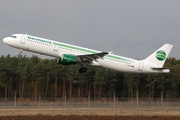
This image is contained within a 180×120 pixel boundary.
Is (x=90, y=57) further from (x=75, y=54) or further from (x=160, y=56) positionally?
(x=160, y=56)

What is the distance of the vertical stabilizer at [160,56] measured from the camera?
2300 inches

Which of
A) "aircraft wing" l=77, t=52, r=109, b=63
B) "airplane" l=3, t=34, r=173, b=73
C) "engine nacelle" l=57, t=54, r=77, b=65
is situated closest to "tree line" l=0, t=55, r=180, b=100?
"airplane" l=3, t=34, r=173, b=73

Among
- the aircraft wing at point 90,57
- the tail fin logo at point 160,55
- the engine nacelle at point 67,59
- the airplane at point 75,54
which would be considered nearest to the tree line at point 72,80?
the tail fin logo at point 160,55

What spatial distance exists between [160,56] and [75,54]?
15.2 m

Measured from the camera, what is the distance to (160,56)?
59.2 m

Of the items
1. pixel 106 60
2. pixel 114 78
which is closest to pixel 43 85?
pixel 114 78

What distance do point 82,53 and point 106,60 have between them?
12.2 ft

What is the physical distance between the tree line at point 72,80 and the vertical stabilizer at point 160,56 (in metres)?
28.6

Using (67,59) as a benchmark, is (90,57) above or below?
above

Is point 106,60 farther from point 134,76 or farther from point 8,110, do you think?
point 134,76

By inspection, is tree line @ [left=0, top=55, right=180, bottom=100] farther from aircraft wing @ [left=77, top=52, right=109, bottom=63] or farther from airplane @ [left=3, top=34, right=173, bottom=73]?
aircraft wing @ [left=77, top=52, right=109, bottom=63]

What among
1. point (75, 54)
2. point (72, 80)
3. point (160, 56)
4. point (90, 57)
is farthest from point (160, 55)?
point (72, 80)

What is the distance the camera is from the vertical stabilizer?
2300 inches

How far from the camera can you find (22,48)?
48812 millimetres
